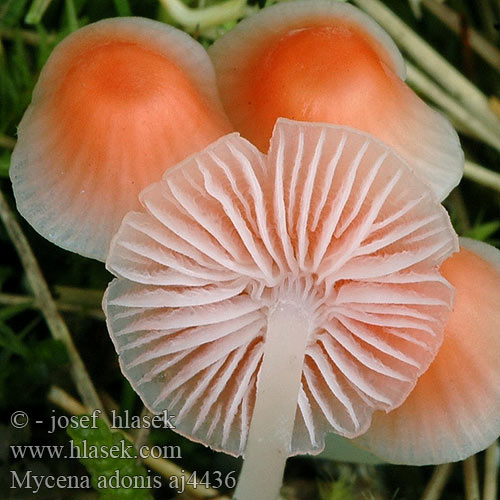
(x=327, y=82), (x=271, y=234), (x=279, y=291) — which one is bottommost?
(x=279, y=291)

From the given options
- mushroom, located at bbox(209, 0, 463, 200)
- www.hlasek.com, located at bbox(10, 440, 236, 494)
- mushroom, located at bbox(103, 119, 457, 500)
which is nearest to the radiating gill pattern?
mushroom, located at bbox(103, 119, 457, 500)

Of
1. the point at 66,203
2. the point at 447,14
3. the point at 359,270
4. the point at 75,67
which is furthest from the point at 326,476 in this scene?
the point at 447,14

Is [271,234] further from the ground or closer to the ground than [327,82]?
closer to the ground

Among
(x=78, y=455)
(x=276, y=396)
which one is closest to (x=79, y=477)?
(x=78, y=455)

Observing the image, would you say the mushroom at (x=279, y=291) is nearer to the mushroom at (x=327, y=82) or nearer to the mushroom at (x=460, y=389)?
the mushroom at (x=460, y=389)

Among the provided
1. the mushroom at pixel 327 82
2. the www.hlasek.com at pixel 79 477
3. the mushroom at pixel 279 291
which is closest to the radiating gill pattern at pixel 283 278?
the mushroom at pixel 279 291

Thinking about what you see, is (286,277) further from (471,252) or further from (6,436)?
(6,436)

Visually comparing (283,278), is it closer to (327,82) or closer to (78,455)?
(327,82)
